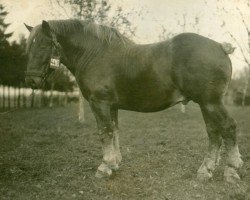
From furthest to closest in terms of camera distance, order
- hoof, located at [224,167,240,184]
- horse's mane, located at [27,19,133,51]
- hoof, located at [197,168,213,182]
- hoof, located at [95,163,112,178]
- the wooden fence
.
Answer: the wooden fence → horse's mane, located at [27,19,133,51] → hoof, located at [95,163,112,178] → hoof, located at [197,168,213,182] → hoof, located at [224,167,240,184]

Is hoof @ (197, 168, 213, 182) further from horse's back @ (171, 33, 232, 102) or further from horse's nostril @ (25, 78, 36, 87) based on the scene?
horse's nostril @ (25, 78, 36, 87)

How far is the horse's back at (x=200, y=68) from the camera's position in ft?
21.6

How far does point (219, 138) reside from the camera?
280 inches

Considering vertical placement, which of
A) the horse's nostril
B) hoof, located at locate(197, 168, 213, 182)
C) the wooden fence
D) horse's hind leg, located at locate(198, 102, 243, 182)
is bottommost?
the wooden fence

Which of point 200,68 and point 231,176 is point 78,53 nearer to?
point 200,68

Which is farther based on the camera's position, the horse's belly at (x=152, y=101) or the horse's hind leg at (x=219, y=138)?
the horse's belly at (x=152, y=101)

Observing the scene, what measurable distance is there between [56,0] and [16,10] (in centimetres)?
979

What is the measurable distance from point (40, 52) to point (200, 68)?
3.00 m

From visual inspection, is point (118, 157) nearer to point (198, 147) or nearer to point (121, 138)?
point (198, 147)

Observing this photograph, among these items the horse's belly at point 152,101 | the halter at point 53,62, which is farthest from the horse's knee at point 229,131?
the halter at point 53,62

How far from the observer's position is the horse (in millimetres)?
6668

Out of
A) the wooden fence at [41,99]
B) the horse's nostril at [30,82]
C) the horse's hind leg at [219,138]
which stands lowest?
the wooden fence at [41,99]

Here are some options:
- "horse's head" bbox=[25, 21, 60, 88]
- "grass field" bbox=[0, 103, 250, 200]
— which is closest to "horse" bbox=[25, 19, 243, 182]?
"horse's head" bbox=[25, 21, 60, 88]

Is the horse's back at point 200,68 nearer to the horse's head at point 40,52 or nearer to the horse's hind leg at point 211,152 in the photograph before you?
the horse's hind leg at point 211,152
